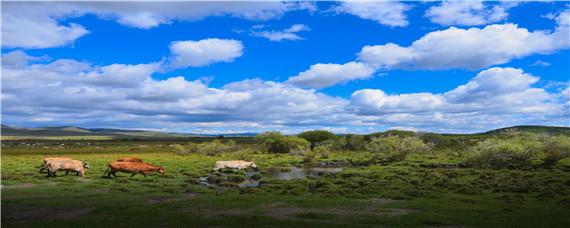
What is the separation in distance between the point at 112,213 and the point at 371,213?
11.7m

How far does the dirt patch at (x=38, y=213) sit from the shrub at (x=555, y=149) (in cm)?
5239

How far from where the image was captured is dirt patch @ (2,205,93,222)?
1883 cm

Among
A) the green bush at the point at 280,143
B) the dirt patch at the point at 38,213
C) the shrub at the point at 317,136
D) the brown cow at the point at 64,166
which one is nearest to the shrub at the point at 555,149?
the green bush at the point at 280,143

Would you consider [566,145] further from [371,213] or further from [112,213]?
[112,213]

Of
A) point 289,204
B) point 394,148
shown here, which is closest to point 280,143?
point 394,148

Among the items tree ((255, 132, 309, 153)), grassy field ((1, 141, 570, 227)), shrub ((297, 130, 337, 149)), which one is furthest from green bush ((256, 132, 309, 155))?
grassy field ((1, 141, 570, 227))

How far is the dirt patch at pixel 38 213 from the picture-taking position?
741 inches

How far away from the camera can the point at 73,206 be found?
21.7 m

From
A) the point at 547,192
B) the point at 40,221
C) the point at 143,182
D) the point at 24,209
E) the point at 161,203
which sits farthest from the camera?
the point at 143,182

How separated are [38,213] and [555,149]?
5534 cm

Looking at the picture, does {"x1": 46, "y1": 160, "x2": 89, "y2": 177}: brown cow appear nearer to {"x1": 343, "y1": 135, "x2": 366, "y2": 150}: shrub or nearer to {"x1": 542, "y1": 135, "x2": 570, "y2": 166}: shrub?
{"x1": 542, "y1": 135, "x2": 570, "y2": 166}: shrub

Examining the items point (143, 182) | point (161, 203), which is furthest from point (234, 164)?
point (161, 203)

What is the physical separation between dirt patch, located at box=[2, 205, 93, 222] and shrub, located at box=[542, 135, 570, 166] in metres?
52.4

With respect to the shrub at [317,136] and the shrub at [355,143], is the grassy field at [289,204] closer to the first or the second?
the shrub at [355,143]
